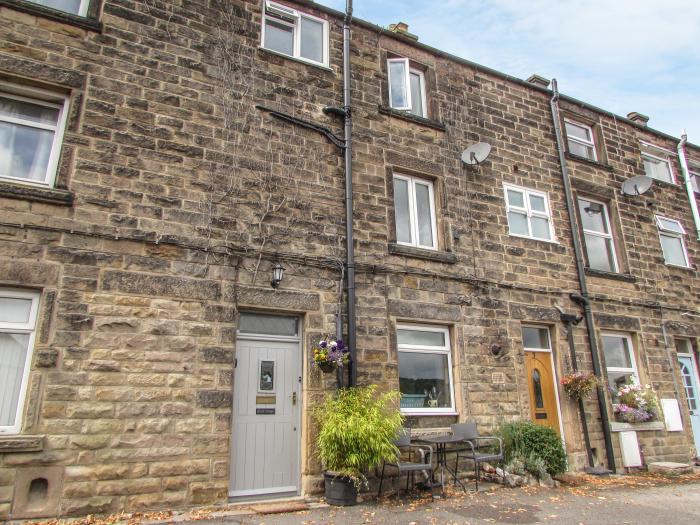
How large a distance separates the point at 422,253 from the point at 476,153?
250cm

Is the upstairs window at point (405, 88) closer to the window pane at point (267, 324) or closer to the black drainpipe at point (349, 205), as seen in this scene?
the black drainpipe at point (349, 205)

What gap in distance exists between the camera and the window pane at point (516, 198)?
10164 millimetres

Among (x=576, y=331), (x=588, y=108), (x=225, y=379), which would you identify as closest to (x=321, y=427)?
(x=225, y=379)

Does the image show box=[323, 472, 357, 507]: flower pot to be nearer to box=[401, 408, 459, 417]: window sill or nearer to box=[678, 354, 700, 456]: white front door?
box=[401, 408, 459, 417]: window sill

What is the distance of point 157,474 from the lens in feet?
19.2

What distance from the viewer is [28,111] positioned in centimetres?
663

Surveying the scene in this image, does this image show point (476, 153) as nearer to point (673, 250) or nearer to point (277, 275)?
point (277, 275)

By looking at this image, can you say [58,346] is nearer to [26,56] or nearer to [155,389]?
[155,389]

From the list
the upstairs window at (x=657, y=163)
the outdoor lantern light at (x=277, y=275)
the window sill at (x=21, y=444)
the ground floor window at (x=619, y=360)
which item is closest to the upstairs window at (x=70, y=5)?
the outdoor lantern light at (x=277, y=275)

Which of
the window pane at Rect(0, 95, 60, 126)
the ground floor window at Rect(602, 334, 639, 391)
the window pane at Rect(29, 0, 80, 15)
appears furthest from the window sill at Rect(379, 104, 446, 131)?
the ground floor window at Rect(602, 334, 639, 391)

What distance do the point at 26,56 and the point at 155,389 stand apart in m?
4.62

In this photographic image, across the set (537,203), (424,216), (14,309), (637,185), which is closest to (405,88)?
(424,216)

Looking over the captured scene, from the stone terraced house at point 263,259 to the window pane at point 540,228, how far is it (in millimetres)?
62

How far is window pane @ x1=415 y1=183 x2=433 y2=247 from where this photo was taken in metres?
9.10
